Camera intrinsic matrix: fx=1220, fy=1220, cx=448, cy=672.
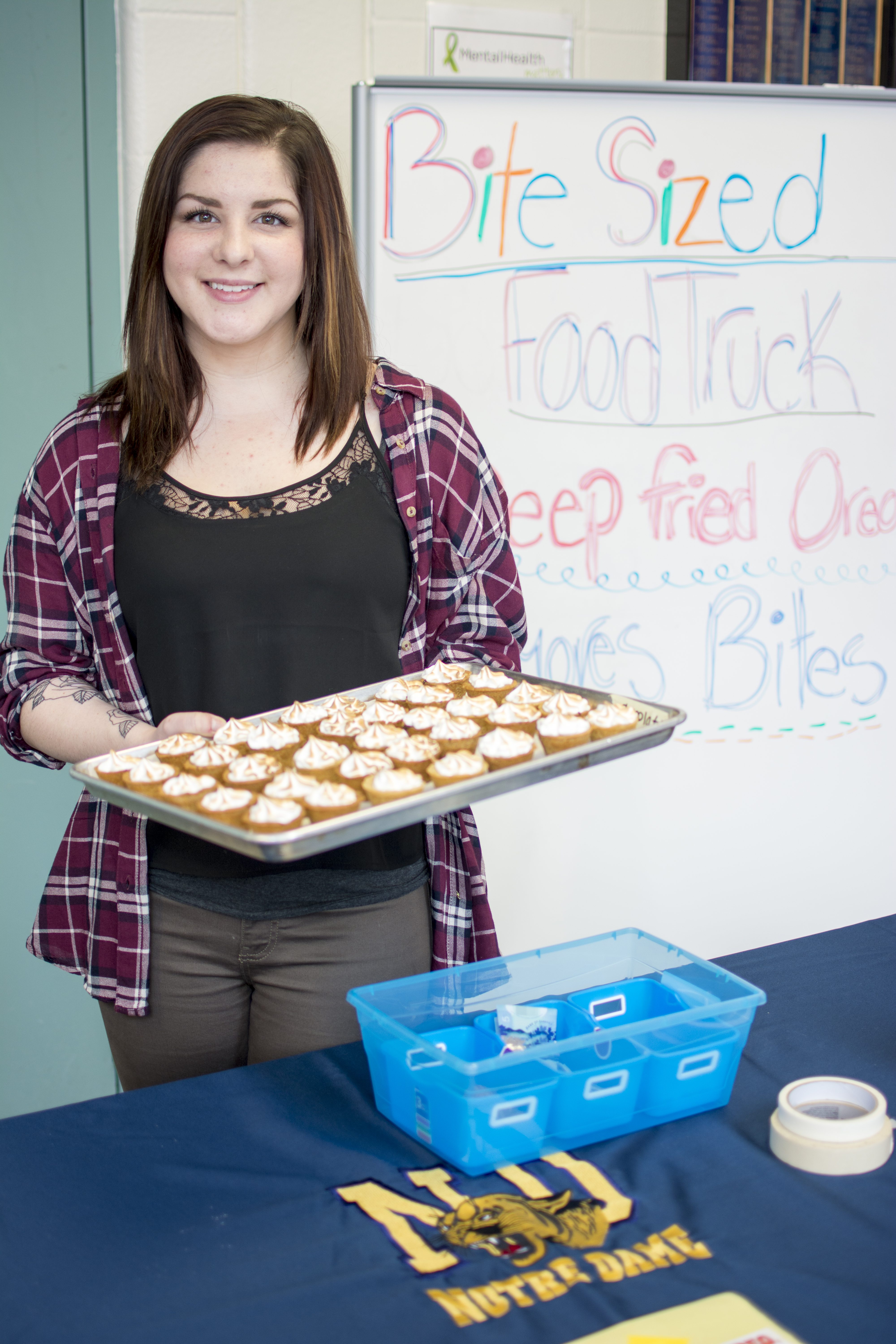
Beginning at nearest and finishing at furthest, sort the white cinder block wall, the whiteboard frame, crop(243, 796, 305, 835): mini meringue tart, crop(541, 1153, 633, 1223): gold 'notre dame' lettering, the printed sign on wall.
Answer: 1. crop(541, 1153, 633, 1223): gold 'notre dame' lettering
2. crop(243, 796, 305, 835): mini meringue tart
3. the whiteboard frame
4. the white cinder block wall
5. the printed sign on wall

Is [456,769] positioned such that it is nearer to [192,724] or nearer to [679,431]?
[192,724]

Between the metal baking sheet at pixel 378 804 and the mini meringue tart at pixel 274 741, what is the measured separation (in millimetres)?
58

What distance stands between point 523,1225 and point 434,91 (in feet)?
5.77

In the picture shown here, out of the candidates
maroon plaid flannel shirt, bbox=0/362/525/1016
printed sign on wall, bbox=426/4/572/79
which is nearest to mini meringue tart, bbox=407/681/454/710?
maroon plaid flannel shirt, bbox=0/362/525/1016

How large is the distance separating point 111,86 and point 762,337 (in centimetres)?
124

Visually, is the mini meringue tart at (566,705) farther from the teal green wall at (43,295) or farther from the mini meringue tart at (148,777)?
the teal green wall at (43,295)

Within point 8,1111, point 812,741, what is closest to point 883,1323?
point 812,741

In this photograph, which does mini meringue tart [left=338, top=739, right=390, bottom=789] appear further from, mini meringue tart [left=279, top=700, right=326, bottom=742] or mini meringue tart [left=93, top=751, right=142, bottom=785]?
mini meringue tart [left=93, top=751, right=142, bottom=785]

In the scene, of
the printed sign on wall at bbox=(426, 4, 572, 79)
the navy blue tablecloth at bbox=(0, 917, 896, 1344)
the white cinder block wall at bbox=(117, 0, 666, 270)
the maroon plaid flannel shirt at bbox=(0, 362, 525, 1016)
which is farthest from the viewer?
the printed sign on wall at bbox=(426, 4, 572, 79)

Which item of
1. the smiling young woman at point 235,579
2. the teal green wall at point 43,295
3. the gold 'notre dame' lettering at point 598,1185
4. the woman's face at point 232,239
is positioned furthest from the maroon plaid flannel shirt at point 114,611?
the teal green wall at point 43,295

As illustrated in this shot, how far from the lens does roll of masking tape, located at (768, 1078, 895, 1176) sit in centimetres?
106

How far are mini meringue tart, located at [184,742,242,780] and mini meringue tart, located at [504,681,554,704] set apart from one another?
34cm

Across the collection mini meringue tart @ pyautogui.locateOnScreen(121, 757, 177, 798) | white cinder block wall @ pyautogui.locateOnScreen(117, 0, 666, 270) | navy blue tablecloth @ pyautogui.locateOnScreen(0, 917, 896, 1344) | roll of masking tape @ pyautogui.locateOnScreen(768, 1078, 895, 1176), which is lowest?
navy blue tablecloth @ pyautogui.locateOnScreen(0, 917, 896, 1344)

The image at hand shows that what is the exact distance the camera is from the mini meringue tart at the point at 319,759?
1287mm
